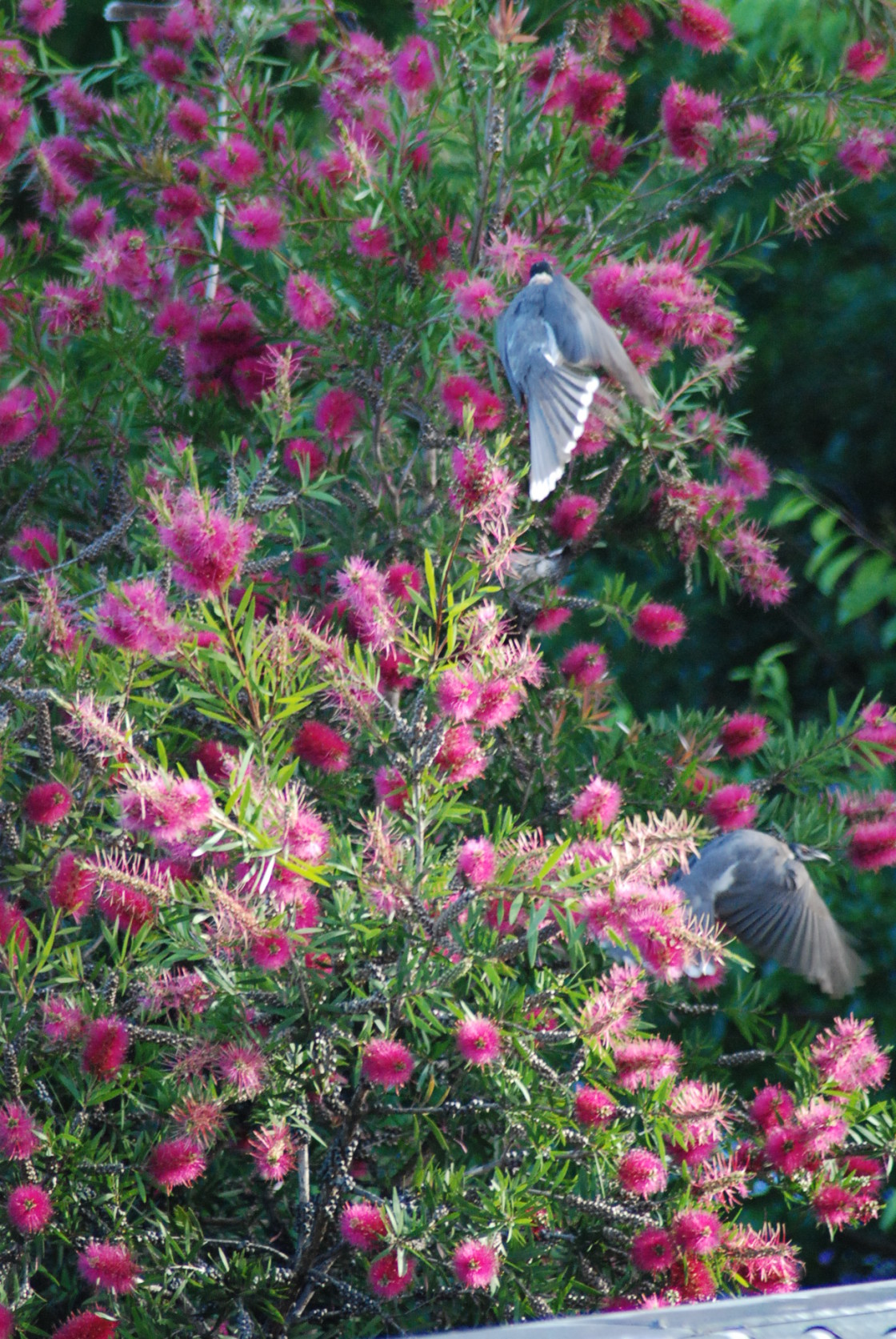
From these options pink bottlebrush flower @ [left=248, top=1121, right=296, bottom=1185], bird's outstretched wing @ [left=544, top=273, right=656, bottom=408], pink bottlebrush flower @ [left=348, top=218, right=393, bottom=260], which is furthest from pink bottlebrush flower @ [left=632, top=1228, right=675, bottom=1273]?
pink bottlebrush flower @ [left=348, top=218, right=393, bottom=260]

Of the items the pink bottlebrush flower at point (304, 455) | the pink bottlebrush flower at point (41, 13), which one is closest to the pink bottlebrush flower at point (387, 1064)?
the pink bottlebrush flower at point (304, 455)

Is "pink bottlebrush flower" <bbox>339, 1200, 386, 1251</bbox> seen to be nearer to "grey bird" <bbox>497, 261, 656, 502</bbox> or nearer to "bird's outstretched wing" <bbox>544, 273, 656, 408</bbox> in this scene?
"grey bird" <bbox>497, 261, 656, 502</bbox>

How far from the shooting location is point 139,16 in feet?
7.22

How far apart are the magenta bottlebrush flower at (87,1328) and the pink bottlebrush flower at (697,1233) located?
55 centimetres

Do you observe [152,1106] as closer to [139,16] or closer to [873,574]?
[873,574]

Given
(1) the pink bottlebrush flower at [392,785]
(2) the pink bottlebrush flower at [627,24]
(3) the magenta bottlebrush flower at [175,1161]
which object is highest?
(2) the pink bottlebrush flower at [627,24]

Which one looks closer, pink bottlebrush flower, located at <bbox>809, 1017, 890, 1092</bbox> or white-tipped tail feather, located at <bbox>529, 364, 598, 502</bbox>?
pink bottlebrush flower, located at <bbox>809, 1017, 890, 1092</bbox>

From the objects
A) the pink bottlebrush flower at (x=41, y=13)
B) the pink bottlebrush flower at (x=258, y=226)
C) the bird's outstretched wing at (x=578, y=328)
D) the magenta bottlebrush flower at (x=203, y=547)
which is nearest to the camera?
the magenta bottlebrush flower at (x=203, y=547)

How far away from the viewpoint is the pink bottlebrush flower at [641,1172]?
1258 millimetres

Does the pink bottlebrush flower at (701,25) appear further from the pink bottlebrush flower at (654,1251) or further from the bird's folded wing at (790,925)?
the pink bottlebrush flower at (654,1251)

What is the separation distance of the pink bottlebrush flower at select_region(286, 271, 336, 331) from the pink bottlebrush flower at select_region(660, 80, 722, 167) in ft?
1.88

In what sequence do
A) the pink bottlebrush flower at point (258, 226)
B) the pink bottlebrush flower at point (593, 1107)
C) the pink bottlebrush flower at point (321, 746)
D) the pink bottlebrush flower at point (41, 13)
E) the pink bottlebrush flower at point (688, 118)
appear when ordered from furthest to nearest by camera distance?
the pink bottlebrush flower at point (41, 13) → the pink bottlebrush flower at point (688, 118) → the pink bottlebrush flower at point (258, 226) → the pink bottlebrush flower at point (321, 746) → the pink bottlebrush flower at point (593, 1107)

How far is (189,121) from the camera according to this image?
187 cm

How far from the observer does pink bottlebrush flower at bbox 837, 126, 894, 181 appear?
1920 mm
